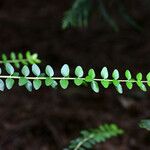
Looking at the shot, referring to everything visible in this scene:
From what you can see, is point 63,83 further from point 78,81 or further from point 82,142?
point 82,142

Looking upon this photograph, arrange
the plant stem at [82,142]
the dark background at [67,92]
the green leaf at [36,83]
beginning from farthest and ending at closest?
the dark background at [67,92] → the plant stem at [82,142] → the green leaf at [36,83]

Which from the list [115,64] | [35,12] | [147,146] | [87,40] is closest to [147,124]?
[147,146]

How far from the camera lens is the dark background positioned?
3111mm

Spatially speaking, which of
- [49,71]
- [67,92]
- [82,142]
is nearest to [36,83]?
[49,71]

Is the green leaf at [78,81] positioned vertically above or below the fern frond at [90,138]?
above

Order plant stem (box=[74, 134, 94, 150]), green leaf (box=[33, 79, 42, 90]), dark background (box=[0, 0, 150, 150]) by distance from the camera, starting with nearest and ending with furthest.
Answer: green leaf (box=[33, 79, 42, 90])
plant stem (box=[74, 134, 94, 150])
dark background (box=[0, 0, 150, 150])

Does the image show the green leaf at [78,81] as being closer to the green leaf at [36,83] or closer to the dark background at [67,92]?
the green leaf at [36,83]

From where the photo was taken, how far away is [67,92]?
11.8ft

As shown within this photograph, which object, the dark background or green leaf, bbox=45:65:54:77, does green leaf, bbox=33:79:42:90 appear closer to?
green leaf, bbox=45:65:54:77

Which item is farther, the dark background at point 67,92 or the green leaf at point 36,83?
the dark background at point 67,92

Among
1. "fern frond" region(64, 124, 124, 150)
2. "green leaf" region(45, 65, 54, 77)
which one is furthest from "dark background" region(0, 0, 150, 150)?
"green leaf" region(45, 65, 54, 77)

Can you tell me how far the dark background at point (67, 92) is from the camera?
3.11 metres

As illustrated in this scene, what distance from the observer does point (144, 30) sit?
14.1ft

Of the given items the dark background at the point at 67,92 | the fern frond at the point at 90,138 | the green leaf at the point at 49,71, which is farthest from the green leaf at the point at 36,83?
the dark background at the point at 67,92
